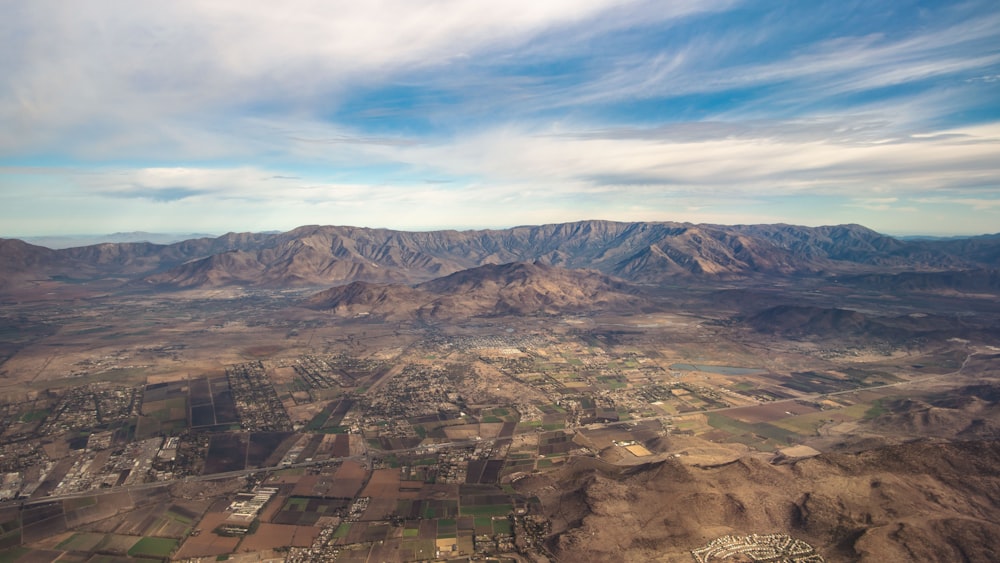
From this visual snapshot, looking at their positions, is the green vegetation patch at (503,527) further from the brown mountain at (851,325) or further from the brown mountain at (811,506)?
the brown mountain at (851,325)

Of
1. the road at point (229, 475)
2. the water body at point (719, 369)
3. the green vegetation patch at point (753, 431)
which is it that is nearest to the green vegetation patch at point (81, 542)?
the road at point (229, 475)

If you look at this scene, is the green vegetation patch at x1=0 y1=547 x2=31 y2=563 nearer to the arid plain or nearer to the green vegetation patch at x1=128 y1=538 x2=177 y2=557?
the arid plain

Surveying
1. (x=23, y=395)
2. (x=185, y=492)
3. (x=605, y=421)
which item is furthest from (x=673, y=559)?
(x=23, y=395)

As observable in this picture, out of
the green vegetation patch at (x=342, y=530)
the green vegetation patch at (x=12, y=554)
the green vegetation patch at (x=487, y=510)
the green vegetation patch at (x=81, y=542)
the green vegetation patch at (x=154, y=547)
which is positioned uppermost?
the green vegetation patch at (x=487, y=510)

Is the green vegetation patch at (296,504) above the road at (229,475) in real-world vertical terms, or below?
below

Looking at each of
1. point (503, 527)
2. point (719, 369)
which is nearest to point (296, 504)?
point (503, 527)

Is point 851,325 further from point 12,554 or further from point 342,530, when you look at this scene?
point 12,554
